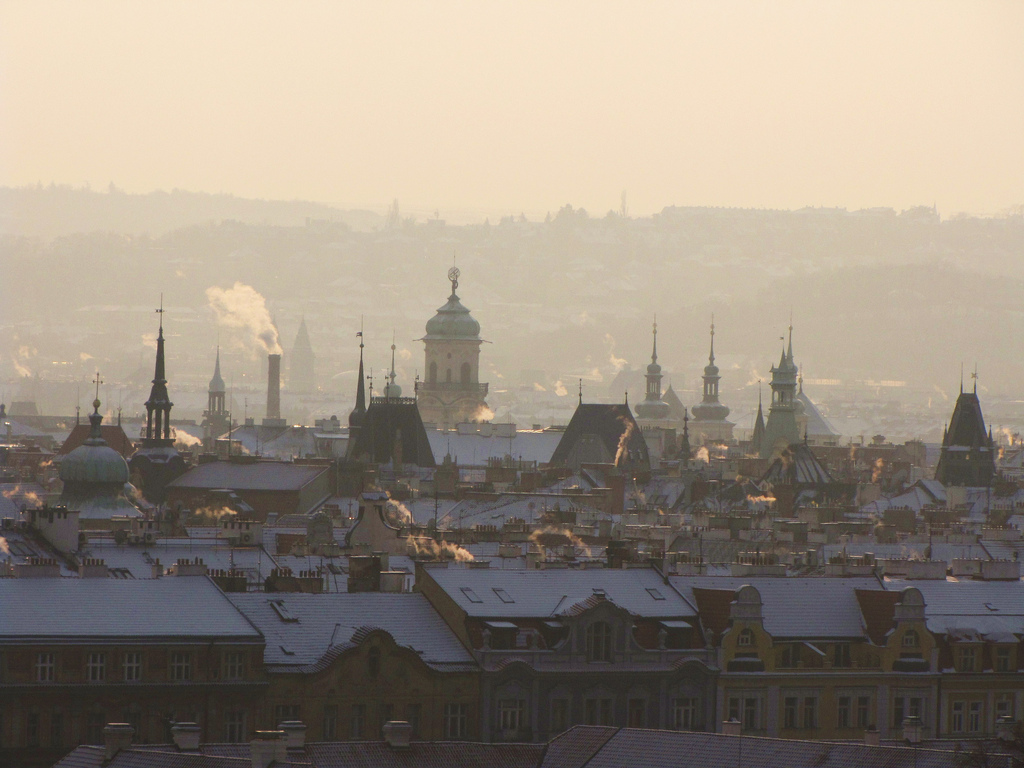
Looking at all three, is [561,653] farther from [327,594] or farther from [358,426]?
[358,426]

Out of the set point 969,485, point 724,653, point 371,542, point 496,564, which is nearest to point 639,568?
point 724,653

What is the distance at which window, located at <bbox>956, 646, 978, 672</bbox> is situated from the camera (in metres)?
63.5

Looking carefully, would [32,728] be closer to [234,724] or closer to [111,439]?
[234,724]

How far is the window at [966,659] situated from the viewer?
6354 cm

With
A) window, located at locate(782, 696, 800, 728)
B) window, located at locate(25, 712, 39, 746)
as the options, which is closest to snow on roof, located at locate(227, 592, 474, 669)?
window, located at locate(25, 712, 39, 746)

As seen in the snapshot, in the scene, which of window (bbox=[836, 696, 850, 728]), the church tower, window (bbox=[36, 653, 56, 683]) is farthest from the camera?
the church tower

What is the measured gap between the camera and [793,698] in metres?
62.0

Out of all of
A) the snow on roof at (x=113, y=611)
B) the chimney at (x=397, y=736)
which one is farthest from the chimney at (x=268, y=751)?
the snow on roof at (x=113, y=611)

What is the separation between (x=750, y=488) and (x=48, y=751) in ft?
345

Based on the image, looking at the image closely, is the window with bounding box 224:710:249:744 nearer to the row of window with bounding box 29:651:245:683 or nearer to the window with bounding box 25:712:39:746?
the row of window with bounding box 29:651:245:683

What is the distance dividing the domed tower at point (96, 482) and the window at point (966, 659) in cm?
5524

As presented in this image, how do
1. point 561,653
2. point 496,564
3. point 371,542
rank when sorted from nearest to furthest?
point 561,653 < point 496,564 < point 371,542

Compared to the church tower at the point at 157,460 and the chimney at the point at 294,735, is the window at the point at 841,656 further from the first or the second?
the church tower at the point at 157,460

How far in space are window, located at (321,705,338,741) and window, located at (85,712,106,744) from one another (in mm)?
4381
